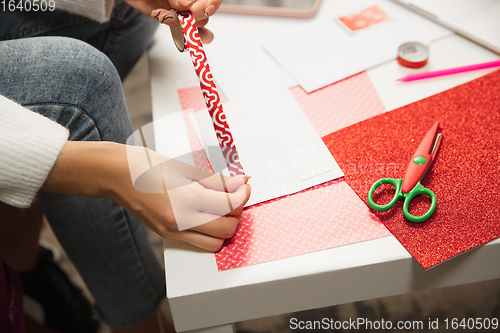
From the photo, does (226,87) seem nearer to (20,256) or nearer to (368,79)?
(368,79)

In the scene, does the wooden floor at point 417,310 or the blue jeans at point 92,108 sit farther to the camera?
the wooden floor at point 417,310

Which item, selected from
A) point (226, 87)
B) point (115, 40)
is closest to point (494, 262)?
point (226, 87)

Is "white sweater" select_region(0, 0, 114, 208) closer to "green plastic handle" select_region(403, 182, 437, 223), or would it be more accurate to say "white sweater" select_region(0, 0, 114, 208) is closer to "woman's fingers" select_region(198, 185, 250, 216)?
"woman's fingers" select_region(198, 185, 250, 216)

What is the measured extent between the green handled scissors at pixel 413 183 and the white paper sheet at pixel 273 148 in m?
0.06

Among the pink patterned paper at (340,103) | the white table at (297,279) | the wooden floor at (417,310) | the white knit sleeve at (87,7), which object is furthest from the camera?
the wooden floor at (417,310)

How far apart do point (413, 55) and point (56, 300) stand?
742mm

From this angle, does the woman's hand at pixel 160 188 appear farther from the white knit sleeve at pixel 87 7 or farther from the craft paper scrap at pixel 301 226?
the white knit sleeve at pixel 87 7

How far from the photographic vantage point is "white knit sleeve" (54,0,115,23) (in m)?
0.60

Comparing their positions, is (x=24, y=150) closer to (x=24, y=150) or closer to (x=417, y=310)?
(x=24, y=150)

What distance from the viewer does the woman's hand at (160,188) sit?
0.39 m

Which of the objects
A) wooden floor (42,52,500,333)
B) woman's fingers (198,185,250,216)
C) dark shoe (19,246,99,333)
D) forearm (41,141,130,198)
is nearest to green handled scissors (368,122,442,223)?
woman's fingers (198,185,250,216)

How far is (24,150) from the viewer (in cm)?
38

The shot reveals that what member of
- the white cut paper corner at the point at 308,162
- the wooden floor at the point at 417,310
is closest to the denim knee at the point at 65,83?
the white cut paper corner at the point at 308,162

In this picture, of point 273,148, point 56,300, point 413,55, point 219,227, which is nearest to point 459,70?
point 413,55
